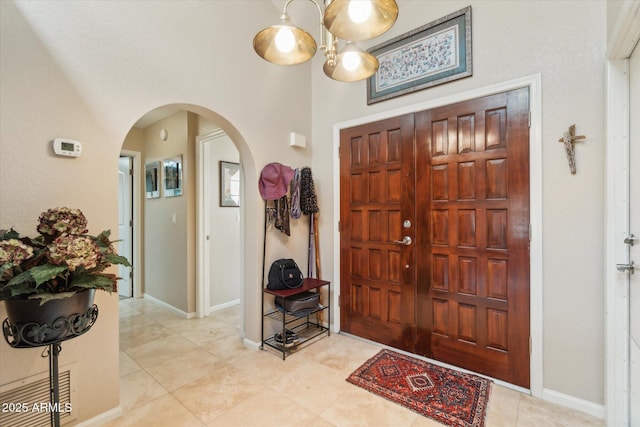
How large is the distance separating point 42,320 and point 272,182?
1761mm

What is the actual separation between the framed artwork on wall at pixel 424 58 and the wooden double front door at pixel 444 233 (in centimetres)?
26

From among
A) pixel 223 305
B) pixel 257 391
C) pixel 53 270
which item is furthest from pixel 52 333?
pixel 223 305

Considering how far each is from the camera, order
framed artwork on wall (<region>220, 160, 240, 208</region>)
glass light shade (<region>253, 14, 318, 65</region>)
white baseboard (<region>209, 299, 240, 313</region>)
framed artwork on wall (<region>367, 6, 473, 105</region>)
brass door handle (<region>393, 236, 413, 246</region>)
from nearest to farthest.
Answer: glass light shade (<region>253, 14, 318, 65</region>) < framed artwork on wall (<region>367, 6, 473, 105</region>) < brass door handle (<region>393, 236, 413, 246</region>) < white baseboard (<region>209, 299, 240, 313</region>) < framed artwork on wall (<region>220, 160, 240, 208</region>)

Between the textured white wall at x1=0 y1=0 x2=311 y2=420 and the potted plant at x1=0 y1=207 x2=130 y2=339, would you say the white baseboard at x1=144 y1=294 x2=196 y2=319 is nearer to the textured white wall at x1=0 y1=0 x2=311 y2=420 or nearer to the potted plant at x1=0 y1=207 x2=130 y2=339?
the textured white wall at x1=0 y1=0 x2=311 y2=420

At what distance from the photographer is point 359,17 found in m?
1.23

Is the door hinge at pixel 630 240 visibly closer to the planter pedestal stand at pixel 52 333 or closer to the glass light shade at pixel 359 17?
the glass light shade at pixel 359 17

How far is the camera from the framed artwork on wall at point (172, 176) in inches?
141

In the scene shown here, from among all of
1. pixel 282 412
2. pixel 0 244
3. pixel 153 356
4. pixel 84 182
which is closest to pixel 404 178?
pixel 282 412

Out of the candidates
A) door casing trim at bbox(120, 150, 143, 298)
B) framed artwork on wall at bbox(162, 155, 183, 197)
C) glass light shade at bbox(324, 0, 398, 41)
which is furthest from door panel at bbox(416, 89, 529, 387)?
door casing trim at bbox(120, 150, 143, 298)

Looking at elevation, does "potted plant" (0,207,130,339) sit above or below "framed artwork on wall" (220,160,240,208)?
below

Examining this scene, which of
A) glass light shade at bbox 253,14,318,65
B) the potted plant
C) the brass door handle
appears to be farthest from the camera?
the brass door handle

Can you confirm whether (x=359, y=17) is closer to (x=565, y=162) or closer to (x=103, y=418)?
(x=565, y=162)

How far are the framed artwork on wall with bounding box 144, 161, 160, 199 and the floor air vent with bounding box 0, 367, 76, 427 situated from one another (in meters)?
2.70

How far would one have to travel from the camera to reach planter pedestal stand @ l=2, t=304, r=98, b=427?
1.20 m
